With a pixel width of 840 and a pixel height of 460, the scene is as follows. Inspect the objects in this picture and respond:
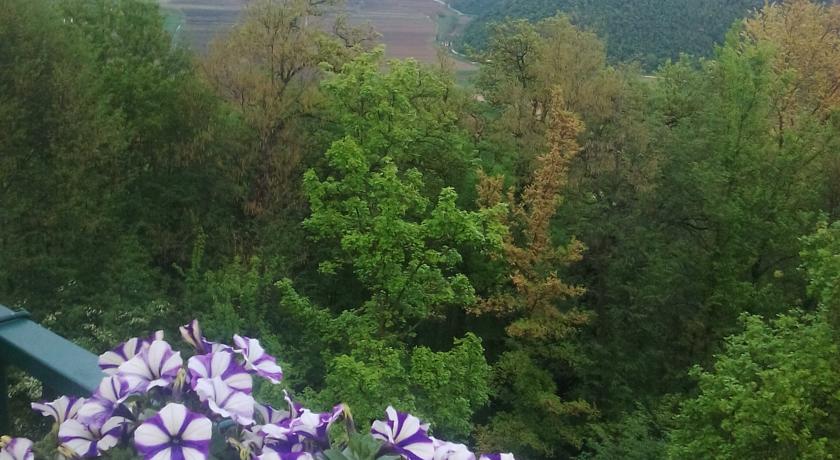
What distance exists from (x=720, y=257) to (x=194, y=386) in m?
14.8

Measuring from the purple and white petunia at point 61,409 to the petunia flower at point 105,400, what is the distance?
0.18 ft

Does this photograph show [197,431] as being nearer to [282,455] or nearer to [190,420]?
[190,420]

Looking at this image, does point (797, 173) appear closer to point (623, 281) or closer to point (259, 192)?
point (623, 281)

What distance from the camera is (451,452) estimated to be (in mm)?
1445

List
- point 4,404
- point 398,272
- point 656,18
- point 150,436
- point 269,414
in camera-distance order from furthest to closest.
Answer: point 656,18 → point 398,272 → point 4,404 → point 269,414 → point 150,436

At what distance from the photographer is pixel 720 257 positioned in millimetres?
14711

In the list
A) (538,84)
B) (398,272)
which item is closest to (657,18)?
(538,84)

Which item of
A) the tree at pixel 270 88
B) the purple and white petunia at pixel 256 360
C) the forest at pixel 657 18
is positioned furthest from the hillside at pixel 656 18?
the purple and white petunia at pixel 256 360

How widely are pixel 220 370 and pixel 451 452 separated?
1.54ft

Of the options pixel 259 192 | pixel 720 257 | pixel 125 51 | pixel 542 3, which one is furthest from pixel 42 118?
pixel 542 3

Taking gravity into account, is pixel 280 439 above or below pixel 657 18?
above

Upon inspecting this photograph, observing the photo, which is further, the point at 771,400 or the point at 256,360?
the point at 771,400

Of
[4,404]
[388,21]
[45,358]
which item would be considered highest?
[45,358]

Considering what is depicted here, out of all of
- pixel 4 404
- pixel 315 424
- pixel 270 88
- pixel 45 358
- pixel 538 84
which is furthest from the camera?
pixel 538 84
